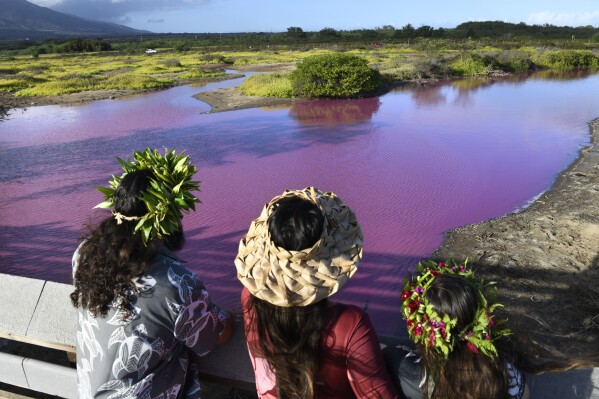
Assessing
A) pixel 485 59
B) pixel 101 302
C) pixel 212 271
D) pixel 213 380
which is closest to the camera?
pixel 101 302

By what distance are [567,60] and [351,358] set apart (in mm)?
26947

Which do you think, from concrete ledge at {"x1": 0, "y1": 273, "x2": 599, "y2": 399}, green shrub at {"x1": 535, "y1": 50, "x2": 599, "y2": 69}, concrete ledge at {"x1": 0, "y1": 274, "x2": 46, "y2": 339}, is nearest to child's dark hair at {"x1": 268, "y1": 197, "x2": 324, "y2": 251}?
concrete ledge at {"x1": 0, "y1": 273, "x2": 599, "y2": 399}

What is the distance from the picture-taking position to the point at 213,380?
1.84m

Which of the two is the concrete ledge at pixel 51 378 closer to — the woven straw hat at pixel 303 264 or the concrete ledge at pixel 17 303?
the concrete ledge at pixel 17 303

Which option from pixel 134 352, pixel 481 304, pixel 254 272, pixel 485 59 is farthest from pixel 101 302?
pixel 485 59

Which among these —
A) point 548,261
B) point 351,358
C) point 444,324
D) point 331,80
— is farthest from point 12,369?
point 331,80

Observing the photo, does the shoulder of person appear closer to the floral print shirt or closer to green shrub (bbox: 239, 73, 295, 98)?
the floral print shirt

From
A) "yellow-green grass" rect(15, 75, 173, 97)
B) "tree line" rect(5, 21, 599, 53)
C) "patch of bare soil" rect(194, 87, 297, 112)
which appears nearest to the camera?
"patch of bare soil" rect(194, 87, 297, 112)

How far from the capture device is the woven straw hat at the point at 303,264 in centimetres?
112

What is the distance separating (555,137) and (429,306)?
9224mm

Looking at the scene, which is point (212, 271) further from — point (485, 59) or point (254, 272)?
point (485, 59)

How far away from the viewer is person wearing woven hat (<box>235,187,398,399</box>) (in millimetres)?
1114

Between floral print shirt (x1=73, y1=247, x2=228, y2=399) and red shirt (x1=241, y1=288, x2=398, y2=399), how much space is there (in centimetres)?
33

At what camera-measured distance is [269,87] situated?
15.0 meters
